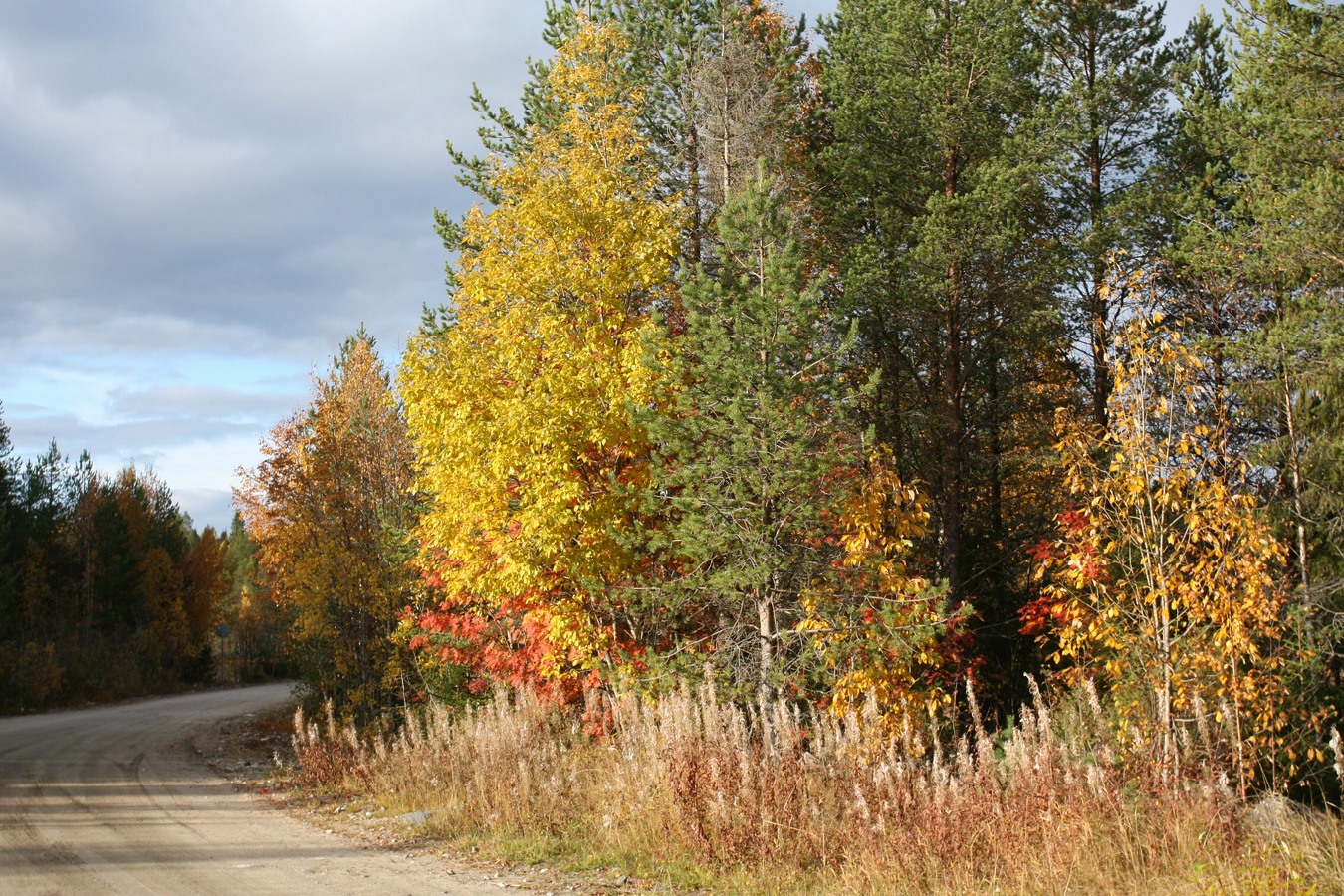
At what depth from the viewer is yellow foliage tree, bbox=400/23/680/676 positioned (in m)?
13.2

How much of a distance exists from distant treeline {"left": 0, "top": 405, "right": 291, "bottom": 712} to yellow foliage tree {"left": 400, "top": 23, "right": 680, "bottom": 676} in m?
23.9

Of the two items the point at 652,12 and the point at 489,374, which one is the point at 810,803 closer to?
the point at 489,374

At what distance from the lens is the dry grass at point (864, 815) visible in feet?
22.0

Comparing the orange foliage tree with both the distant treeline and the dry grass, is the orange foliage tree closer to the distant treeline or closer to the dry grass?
the dry grass

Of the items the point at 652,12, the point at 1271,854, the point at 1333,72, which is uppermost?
the point at 652,12

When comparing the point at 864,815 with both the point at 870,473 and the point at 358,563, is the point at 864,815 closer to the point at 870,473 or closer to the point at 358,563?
the point at 870,473

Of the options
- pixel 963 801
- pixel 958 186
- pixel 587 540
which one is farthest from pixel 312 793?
pixel 958 186

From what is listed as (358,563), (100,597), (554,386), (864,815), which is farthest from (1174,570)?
(100,597)

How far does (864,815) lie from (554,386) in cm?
764

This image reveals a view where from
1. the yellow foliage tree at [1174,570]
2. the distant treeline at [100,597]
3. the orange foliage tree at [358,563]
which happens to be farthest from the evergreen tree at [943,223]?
the distant treeline at [100,597]

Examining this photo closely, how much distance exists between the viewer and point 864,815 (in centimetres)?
772

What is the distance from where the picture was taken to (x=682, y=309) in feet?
53.4

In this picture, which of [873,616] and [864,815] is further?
[873,616]

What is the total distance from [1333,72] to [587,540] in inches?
488
